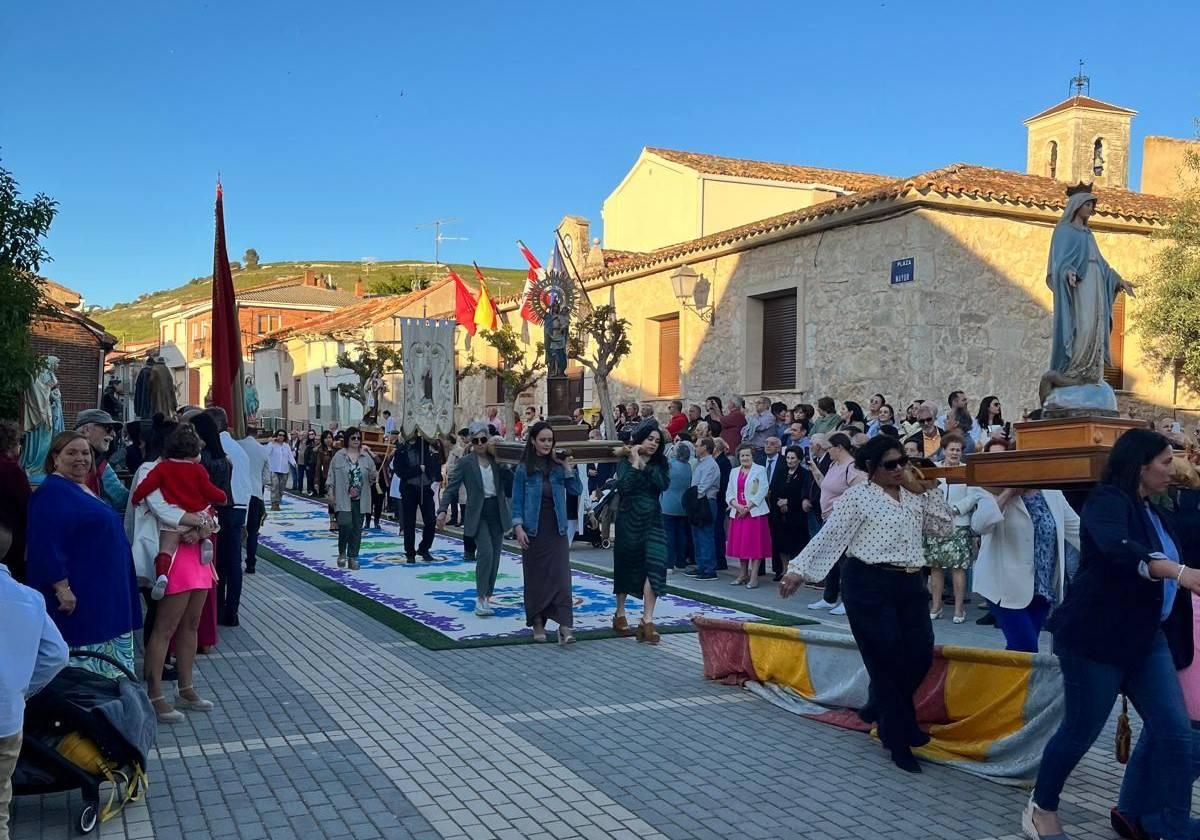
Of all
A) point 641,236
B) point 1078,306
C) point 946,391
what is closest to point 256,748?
point 1078,306

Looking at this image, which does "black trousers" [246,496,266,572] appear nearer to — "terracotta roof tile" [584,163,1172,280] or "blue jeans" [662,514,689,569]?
"blue jeans" [662,514,689,569]

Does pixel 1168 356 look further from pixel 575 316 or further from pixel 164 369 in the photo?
pixel 164 369

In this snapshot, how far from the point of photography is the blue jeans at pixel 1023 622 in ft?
23.7

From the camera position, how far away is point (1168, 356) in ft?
61.3

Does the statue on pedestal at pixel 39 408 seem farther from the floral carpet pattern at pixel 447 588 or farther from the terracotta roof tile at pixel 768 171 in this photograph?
the terracotta roof tile at pixel 768 171

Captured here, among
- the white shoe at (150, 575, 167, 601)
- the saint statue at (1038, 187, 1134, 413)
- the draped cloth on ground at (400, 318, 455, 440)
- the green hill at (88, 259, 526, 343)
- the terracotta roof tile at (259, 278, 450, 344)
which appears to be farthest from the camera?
the green hill at (88, 259, 526, 343)

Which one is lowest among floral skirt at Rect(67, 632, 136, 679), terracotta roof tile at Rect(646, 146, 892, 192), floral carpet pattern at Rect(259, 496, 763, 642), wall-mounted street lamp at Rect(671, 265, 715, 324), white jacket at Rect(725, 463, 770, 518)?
floral carpet pattern at Rect(259, 496, 763, 642)

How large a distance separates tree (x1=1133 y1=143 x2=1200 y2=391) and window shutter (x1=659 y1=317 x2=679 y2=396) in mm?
8830

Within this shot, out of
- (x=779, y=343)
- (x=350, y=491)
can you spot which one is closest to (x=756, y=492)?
(x=350, y=491)

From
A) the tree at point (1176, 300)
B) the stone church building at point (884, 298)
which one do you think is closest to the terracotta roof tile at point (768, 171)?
the stone church building at point (884, 298)

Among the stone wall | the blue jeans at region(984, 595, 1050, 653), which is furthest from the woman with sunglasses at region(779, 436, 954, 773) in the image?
the stone wall

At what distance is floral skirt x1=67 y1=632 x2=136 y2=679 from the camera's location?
207 inches

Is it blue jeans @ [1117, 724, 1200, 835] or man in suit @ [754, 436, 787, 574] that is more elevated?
man in suit @ [754, 436, 787, 574]

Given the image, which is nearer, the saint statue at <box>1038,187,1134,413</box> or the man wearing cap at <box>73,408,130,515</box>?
the saint statue at <box>1038,187,1134,413</box>
